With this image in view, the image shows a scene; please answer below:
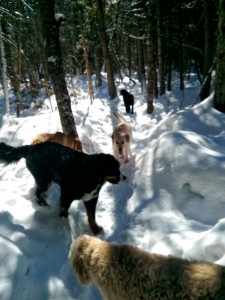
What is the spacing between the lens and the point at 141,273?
265 cm

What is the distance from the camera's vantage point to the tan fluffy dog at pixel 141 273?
2336mm

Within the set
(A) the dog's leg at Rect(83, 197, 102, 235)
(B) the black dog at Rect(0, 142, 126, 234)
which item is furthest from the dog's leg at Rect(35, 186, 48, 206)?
(A) the dog's leg at Rect(83, 197, 102, 235)

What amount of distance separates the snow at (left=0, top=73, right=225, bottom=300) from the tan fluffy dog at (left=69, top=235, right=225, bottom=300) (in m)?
0.91

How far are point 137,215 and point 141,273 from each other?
307cm

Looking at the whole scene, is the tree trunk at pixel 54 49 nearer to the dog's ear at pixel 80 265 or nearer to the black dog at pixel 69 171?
the black dog at pixel 69 171

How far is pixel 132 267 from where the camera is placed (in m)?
2.73

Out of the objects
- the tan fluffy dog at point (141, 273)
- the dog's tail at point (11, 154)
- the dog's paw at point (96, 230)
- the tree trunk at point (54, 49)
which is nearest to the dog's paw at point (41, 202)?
the dog's tail at point (11, 154)

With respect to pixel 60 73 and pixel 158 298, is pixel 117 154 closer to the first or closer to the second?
pixel 60 73

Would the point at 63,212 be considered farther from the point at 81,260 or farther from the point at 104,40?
the point at 104,40

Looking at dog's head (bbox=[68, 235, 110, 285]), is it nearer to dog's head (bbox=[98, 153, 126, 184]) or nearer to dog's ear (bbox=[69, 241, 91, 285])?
dog's ear (bbox=[69, 241, 91, 285])

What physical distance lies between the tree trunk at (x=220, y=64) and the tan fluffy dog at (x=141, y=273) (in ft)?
23.0

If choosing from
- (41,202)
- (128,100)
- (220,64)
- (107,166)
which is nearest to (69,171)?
(107,166)

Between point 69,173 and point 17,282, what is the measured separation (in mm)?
1931

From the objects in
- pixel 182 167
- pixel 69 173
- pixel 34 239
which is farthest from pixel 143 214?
pixel 34 239
